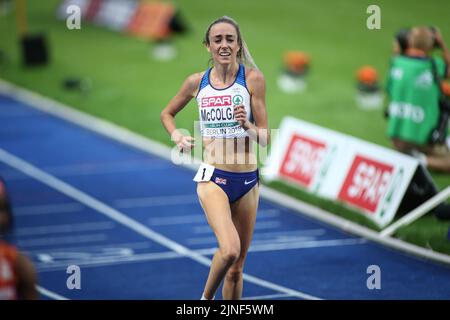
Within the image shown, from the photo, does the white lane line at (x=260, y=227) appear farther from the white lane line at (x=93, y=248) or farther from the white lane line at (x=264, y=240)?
the white lane line at (x=93, y=248)

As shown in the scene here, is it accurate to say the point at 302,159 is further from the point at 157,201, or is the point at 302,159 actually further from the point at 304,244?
the point at 304,244

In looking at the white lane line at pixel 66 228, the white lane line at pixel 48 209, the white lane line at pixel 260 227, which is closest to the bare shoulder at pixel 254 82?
the white lane line at pixel 260 227

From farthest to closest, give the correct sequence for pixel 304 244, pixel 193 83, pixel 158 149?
pixel 158 149 < pixel 304 244 < pixel 193 83

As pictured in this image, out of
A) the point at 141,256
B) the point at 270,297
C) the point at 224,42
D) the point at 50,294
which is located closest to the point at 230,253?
the point at 224,42

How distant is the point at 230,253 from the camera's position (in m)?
8.79

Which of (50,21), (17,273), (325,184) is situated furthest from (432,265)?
(50,21)

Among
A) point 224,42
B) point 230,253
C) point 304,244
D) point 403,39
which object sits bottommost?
point 304,244

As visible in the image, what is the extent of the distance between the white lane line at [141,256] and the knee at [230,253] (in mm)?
3698

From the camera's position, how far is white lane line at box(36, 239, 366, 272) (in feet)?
40.4

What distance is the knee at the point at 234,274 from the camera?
9375 mm

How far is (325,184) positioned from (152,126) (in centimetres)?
489

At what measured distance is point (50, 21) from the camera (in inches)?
1041

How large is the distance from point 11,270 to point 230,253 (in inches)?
85.7

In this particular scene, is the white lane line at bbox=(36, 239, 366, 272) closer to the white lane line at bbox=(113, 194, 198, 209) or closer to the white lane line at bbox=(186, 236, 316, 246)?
the white lane line at bbox=(186, 236, 316, 246)
